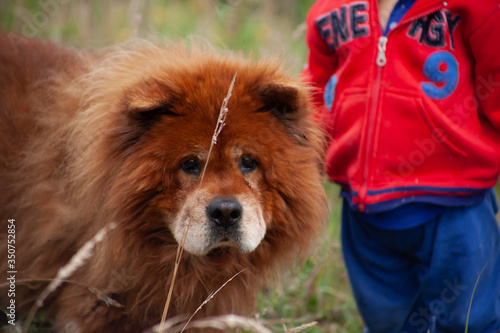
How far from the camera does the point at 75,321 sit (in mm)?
2400

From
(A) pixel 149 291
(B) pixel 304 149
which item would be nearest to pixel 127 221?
(A) pixel 149 291

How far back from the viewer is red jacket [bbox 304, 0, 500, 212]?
250 centimetres

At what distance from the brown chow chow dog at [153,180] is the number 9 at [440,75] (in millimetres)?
669

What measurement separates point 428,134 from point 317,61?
867 millimetres

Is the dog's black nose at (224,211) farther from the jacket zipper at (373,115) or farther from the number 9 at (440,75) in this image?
the number 9 at (440,75)

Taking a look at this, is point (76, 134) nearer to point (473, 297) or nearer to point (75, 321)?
point (75, 321)

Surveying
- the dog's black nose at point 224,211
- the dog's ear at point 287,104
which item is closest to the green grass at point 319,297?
the dog's ear at point 287,104

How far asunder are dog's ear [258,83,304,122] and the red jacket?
1.56 ft

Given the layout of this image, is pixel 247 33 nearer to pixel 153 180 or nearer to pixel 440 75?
pixel 440 75

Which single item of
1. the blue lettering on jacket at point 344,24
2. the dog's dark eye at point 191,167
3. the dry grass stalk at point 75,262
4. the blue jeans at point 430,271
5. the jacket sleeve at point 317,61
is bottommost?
the blue jeans at point 430,271

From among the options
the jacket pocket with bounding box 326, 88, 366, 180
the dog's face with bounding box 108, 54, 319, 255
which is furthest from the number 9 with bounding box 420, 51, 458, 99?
the dog's face with bounding box 108, 54, 319, 255

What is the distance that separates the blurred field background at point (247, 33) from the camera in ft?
12.1

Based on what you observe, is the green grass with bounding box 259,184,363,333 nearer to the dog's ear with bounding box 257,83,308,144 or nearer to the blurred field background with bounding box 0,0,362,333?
the blurred field background with bounding box 0,0,362,333

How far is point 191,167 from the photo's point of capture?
224cm
